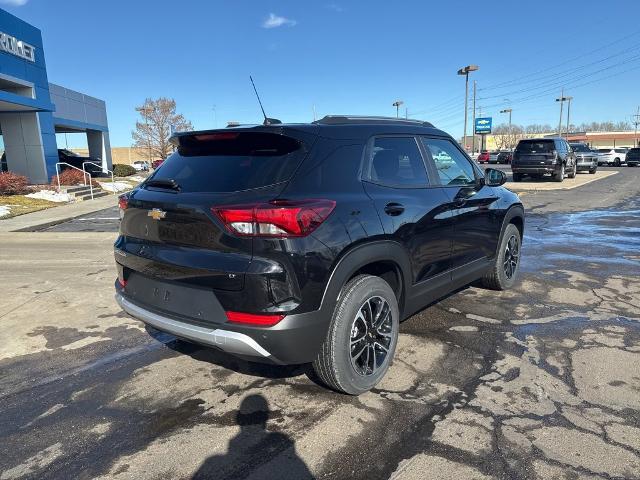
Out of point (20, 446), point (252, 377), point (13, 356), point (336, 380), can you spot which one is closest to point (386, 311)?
point (336, 380)

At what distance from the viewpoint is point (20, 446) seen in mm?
2777

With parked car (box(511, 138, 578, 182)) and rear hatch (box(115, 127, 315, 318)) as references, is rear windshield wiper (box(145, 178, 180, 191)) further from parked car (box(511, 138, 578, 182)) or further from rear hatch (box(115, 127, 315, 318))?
parked car (box(511, 138, 578, 182))

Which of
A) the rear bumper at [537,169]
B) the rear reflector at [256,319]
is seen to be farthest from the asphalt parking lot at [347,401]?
the rear bumper at [537,169]

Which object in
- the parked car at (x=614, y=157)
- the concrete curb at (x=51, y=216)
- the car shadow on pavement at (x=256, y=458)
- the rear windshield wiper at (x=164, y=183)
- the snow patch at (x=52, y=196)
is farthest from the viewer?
the parked car at (x=614, y=157)

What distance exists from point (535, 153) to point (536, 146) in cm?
34

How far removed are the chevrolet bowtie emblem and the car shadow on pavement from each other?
4.56 ft

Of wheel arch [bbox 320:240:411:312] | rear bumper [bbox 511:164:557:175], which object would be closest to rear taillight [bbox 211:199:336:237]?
wheel arch [bbox 320:240:411:312]

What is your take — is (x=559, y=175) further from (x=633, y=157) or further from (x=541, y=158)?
(x=633, y=157)

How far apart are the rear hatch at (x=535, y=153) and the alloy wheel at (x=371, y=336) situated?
20.1 m

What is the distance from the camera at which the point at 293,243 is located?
2691 millimetres

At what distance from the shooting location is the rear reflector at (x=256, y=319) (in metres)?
2.70

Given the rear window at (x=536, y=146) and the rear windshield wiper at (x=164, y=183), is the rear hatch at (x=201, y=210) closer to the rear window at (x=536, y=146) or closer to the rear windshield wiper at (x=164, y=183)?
the rear windshield wiper at (x=164, y=183)

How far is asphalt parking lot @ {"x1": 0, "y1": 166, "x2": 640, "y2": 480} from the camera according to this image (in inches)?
101

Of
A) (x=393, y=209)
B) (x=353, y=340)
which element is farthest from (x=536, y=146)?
(x=353, y=340)
